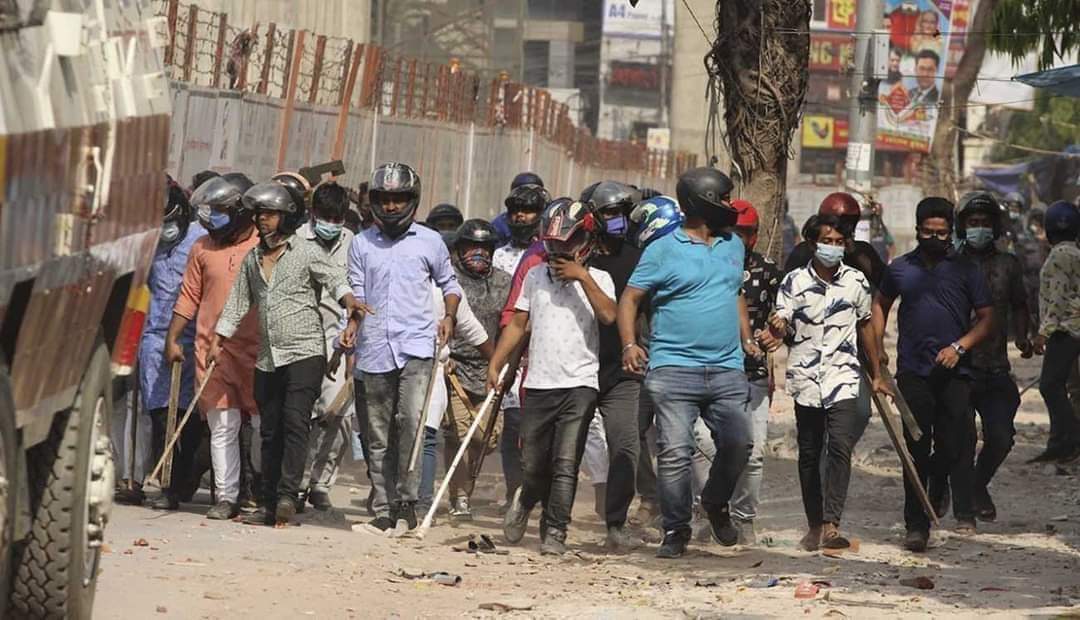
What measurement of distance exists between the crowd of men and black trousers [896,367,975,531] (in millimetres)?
12

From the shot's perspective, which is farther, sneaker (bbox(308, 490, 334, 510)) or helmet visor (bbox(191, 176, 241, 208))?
sneaker (bbox(308, 490, 334, 510))

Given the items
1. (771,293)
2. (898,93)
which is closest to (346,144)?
(771,293)

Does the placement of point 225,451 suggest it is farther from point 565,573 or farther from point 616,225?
point 616,225

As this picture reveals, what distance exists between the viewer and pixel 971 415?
11578 millimetres

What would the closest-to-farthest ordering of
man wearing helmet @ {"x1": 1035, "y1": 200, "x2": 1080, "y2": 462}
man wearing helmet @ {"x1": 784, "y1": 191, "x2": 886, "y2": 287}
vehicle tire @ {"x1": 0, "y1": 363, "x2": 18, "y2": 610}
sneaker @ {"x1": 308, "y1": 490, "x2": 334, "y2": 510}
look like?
vehicle tire @ {"x1": 0, "y1": 363, "x2": 18, "y2": 610}
man wearing helmet @ {"x1": 784, "y1": 191, "x2": 886, "y2": 287}
sneaker @ {"x1": 308, "y1": 490, "x2": 334, "y2": 510}
man wearing helmet @ {"x1": 1035, "y1": 200, "x2": 1080, "y2": 462}

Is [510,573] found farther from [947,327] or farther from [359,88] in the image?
[359,88]

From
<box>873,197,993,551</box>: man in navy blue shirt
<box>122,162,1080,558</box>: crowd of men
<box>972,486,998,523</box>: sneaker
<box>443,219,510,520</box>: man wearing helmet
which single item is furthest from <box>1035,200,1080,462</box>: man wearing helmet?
<box>443,219,510,520</box>: man wearing helmet

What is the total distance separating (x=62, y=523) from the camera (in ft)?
22.2

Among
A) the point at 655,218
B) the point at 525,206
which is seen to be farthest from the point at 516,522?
the point at 525,206

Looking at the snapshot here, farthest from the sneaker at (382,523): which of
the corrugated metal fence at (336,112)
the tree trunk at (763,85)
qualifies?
the tree trunk at (763,85)

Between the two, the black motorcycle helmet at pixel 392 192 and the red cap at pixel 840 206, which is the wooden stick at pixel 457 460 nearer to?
the black motorcycle helmet at pixel 392 192

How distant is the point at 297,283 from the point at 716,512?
2.35 metres

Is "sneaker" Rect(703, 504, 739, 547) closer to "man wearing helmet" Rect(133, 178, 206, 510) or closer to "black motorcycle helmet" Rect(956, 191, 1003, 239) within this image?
"black motorcycle helmet" Rect(956, 191, 1003, 239)

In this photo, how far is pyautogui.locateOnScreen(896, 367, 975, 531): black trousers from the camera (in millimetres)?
11305
